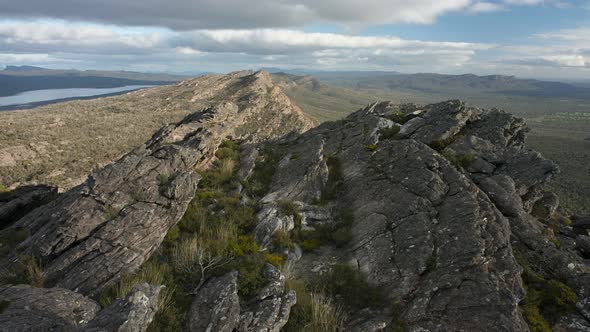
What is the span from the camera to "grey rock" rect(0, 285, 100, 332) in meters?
7.02

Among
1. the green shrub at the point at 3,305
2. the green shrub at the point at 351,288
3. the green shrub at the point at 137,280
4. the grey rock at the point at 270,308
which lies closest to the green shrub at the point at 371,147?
the green shrub at the point at 351,288

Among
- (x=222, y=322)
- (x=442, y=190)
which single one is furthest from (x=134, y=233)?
(x=442, y=190)

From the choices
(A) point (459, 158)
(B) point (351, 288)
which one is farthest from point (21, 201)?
(A) point (459, 158)

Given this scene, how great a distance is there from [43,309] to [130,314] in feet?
8.79

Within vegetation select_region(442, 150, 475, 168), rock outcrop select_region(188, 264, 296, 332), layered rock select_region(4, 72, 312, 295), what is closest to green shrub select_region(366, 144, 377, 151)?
vegetation select_region(442, 150, 475, 168)

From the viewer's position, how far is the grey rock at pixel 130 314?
677 cm

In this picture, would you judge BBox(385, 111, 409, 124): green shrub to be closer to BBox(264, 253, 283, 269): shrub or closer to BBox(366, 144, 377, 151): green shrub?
BBox(366, 144, 377, 151): green shrub

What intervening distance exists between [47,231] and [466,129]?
76.9 ft

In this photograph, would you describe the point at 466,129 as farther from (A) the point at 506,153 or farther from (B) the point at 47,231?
(B) the point at 47,231

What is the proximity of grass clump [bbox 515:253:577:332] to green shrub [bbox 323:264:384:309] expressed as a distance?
429 centimetres

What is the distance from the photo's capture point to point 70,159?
65.6m

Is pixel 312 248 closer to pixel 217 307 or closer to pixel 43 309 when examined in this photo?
pixel 217 307

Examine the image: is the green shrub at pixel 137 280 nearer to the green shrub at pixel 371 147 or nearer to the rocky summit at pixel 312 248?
the rocky summit at pixel 312 248

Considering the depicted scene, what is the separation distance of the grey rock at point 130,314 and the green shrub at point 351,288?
18.5 feet
